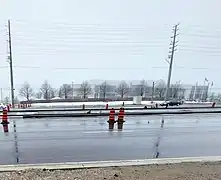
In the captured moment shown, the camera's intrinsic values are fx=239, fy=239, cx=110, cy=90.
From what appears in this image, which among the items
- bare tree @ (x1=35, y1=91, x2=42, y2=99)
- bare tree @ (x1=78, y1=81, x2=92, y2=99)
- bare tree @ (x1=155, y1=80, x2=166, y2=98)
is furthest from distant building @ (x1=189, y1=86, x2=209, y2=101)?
bare tree @ (x1=35, y1=91, x2=42, y2=99)

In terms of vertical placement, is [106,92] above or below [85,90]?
below

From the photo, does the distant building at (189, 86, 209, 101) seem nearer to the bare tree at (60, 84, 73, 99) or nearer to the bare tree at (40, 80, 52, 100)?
the bare tree at (60, 84, 73, 99)

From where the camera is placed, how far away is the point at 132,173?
5895mm

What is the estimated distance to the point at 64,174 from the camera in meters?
5.72

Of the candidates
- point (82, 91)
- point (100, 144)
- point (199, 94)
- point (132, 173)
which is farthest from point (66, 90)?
point (132, 173)

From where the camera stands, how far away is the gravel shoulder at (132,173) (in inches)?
219

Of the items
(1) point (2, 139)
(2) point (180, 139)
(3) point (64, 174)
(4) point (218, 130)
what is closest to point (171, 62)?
(4) point (218, 130)

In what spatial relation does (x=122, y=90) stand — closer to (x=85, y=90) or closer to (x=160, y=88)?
(x=160, y=88)

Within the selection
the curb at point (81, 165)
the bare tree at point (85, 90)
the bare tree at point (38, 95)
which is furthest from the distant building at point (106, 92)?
the curb at point (81, 165)

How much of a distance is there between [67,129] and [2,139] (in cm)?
333

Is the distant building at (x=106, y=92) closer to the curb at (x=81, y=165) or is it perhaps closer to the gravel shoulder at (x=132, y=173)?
the curb at (x=81, y=165)

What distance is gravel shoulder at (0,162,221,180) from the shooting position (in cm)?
556

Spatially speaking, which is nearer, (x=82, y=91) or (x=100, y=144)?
(x=100, y=144)

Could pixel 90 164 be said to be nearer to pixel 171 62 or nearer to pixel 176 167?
pixel 176 167
